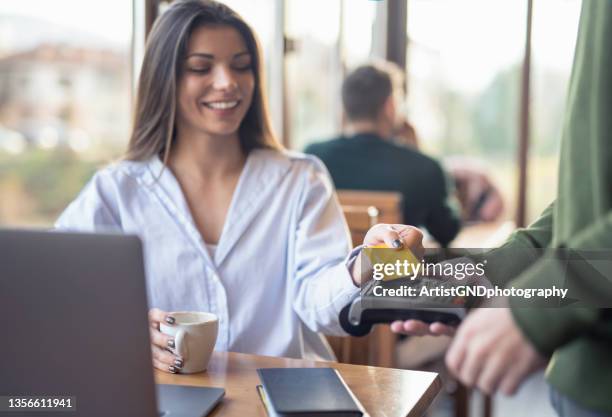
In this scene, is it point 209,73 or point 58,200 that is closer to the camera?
point 209,73

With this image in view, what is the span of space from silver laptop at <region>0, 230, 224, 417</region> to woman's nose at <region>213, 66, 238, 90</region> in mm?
874

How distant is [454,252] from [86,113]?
1.63 meters

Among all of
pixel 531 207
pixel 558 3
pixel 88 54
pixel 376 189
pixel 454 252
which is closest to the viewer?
pixel 454 252

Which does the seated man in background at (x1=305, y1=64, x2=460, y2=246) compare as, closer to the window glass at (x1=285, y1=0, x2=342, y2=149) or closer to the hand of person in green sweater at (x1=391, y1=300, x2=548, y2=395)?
the window glass at (x1=285, y1=0, x2=342, y2=149)

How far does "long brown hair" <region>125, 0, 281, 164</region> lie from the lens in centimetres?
153

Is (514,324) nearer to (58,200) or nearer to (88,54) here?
(58,200)

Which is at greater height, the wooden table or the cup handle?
the cup handle

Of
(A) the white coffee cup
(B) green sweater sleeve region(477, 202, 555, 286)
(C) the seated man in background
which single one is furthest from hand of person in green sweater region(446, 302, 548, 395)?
(C) the seated man in background

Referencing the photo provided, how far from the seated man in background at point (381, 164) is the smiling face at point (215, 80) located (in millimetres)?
1292

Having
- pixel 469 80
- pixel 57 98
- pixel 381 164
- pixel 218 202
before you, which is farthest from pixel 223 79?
pixel 469 80

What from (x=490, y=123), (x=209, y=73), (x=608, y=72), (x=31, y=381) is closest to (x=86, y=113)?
(x=209, y=73)

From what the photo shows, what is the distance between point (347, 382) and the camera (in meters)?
1.06

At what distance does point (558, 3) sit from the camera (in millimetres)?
4039

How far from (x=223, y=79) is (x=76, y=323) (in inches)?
35.2
